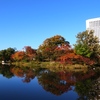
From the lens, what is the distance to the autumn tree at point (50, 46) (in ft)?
162

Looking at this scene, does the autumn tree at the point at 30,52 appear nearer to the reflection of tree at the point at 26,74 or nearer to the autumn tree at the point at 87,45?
the autumn tree at the point at 87,45

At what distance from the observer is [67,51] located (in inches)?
1658

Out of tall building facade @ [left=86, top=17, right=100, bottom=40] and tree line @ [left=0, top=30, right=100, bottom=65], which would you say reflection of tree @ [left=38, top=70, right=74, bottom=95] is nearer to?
tree line @ [left=0, top=30, right=100, bottom=65]

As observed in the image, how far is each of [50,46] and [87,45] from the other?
1217 centimetres

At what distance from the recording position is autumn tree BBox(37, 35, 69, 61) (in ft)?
162

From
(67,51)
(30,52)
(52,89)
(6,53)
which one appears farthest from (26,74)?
(6,53)

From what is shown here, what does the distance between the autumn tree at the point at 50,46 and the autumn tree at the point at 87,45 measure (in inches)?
305

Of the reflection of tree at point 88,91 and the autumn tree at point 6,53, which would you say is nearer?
the reflection of tree at point 88,91

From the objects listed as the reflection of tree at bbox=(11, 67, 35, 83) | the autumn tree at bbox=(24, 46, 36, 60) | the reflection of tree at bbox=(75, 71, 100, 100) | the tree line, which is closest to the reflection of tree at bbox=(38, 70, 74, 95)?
the reflection of tree at bbox=(75, 71, 100, 100)

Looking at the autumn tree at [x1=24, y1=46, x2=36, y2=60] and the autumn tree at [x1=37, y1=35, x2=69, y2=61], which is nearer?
the autumn tree at [x1=37, y1=35, x2=69, y2=61]

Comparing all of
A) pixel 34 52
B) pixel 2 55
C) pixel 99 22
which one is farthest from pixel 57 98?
pixel 99 22

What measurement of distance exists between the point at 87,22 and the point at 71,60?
51.7 metres

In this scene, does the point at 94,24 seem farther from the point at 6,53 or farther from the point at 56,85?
the point at 56,85

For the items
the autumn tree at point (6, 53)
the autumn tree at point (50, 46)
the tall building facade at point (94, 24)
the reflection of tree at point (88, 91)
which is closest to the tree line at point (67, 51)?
the autumn tree at point (50, 46)
